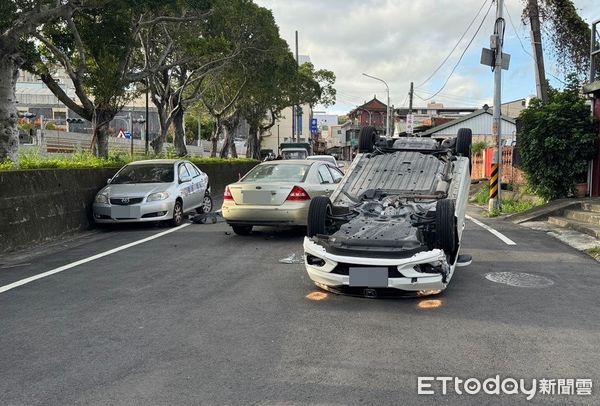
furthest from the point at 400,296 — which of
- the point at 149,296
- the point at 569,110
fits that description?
the point at 569,110

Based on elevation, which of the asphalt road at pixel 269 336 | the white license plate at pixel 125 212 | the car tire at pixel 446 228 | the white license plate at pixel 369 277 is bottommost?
the asphalt road at pixel 269 336

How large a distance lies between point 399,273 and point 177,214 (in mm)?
7363

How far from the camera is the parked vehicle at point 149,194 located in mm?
10969

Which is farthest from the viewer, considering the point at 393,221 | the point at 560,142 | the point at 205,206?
the point at 205,206

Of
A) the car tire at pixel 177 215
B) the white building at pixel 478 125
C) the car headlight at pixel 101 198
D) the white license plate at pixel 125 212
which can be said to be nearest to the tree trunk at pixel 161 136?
the car tire at pixel 177 215

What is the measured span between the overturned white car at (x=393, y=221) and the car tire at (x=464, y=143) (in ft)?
0.05

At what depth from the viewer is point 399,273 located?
5.41 meters

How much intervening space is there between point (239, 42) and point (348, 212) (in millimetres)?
18626

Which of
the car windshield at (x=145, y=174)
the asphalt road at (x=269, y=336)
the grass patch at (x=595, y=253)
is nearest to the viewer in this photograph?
the asphalt road at (x=269, y=336)

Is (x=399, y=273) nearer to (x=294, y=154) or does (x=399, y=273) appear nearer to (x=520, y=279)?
(x=520, y=279)

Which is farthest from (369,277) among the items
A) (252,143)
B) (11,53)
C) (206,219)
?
(252,143)

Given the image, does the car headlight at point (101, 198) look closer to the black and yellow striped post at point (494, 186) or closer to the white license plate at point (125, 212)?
the white license plate at point (125, 212)

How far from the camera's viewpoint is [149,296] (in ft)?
19.6

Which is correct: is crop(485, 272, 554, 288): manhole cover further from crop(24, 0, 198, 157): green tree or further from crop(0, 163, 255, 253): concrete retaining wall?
crop(24, 0, 198, 157): green tree
